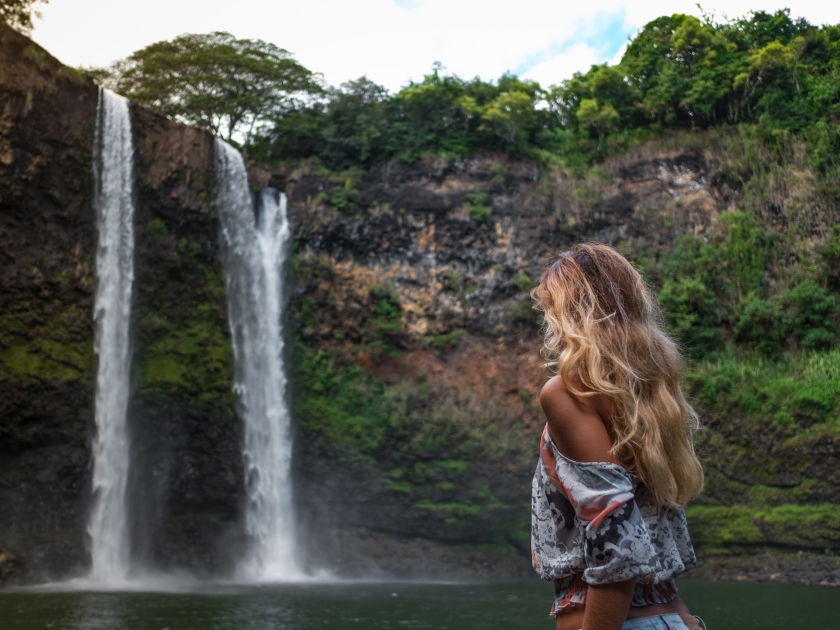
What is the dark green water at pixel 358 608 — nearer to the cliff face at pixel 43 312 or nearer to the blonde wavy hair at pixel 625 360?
the cliff face at pixel 43 312

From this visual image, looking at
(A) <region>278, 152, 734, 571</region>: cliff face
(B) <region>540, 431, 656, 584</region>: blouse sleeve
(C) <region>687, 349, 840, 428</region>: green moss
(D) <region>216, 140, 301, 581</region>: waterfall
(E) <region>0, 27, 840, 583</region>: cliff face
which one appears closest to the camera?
(B) <region>540, 431, 656, 584</region>: blouse sleeve

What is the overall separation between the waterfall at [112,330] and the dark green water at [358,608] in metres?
2.87

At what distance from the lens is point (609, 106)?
26.0 m

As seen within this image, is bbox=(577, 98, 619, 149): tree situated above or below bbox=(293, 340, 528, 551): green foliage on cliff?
above

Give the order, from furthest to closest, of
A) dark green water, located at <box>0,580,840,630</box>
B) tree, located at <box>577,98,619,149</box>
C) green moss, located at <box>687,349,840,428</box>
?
1. tree, located at <box>577,98,619,149</box>
2. green moss, located at <box>687,349,840,428</box>
3. dark green water, located at <box>0,580,840,630</box>

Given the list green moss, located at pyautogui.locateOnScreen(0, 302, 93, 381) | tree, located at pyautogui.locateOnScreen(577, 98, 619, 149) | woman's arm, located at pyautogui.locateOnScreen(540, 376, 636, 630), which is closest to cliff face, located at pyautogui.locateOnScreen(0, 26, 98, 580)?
green moss, located at pyautogui.locateOnScreen(0, 302, 93, 381)

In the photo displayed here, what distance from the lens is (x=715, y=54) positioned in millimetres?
25906

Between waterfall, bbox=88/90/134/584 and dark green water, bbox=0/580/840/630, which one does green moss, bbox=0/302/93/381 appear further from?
dark green water, bbox=0/580/840/630

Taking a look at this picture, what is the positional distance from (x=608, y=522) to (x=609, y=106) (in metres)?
26.4

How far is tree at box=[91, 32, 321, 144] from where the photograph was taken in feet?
86.7

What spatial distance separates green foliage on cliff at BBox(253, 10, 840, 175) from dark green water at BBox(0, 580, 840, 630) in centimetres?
1417

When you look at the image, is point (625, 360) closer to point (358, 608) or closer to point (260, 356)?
point (358, 608)

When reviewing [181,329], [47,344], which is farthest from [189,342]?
[47,344]

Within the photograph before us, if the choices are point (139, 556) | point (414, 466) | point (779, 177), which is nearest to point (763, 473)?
point (414, 466)
